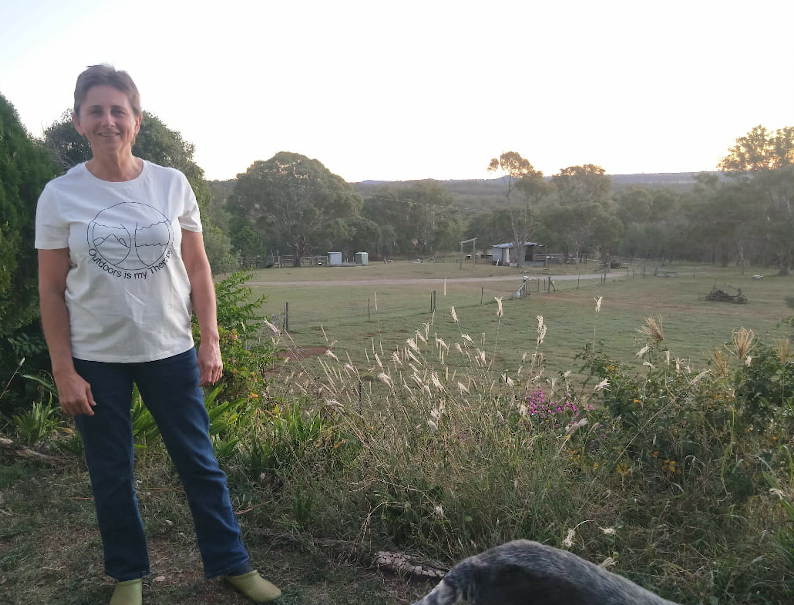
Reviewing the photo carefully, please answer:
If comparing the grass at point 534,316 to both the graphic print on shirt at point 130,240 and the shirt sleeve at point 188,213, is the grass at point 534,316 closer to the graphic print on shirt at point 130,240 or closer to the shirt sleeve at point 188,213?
the shirt sleeve at point 188,213

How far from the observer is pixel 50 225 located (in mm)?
1869

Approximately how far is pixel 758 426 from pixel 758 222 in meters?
43.3

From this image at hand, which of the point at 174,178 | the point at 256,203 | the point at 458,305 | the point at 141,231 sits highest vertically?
the point at 256,203

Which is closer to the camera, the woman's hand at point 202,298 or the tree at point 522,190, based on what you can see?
the woman's hand at point 202,298

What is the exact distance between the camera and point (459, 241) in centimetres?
6328

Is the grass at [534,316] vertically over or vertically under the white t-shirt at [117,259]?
under

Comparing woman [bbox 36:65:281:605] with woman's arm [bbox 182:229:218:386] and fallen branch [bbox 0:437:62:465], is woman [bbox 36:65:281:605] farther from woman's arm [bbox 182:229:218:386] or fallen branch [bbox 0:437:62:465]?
fallen branch [bbox 0:437:62:465]

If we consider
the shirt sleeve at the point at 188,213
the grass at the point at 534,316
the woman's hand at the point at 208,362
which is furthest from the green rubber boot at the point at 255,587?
the grass at the point at 534,316

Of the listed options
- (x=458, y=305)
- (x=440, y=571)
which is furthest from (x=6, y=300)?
(x=458, y=305)

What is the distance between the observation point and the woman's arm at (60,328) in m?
1.91

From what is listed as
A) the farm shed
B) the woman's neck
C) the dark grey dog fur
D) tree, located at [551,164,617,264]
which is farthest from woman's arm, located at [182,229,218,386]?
the farm shed

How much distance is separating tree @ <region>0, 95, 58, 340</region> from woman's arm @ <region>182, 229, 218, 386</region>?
2.20 m

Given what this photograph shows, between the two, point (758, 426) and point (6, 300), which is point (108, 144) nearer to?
point (6, 300)

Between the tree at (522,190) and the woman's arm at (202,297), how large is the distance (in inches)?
2098
